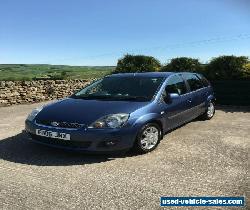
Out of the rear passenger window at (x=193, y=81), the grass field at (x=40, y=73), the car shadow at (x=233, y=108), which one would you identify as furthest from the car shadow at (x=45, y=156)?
the grass field at (x=40, y=73)

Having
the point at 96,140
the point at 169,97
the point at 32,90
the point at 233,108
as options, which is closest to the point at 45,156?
the point at 96,140

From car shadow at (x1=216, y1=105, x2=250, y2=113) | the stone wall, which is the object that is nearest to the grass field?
the stone wall

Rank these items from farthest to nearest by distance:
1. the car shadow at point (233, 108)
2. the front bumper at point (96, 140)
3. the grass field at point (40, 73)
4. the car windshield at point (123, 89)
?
the grass field at point (40, 73), the car shadow at point (233, 108), the car windshield at point (123, 89), the front bumper at point (96, 140)

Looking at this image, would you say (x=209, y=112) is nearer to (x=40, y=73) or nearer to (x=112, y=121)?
(x=112, y=121)

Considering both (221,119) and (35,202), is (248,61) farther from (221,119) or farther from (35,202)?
(35,202)

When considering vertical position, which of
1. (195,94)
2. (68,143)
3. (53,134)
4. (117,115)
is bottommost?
(68,143)

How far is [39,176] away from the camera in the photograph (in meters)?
4.90

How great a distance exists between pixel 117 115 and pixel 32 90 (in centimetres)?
1032

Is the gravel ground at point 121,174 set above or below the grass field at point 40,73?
below

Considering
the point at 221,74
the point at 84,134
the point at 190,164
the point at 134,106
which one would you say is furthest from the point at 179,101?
the point at 221,74

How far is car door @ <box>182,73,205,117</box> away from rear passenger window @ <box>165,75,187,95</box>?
29cm

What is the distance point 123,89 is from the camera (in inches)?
272

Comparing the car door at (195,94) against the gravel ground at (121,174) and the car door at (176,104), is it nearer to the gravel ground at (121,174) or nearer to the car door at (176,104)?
the car door at (176,104)

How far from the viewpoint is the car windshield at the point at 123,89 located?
6.56m
